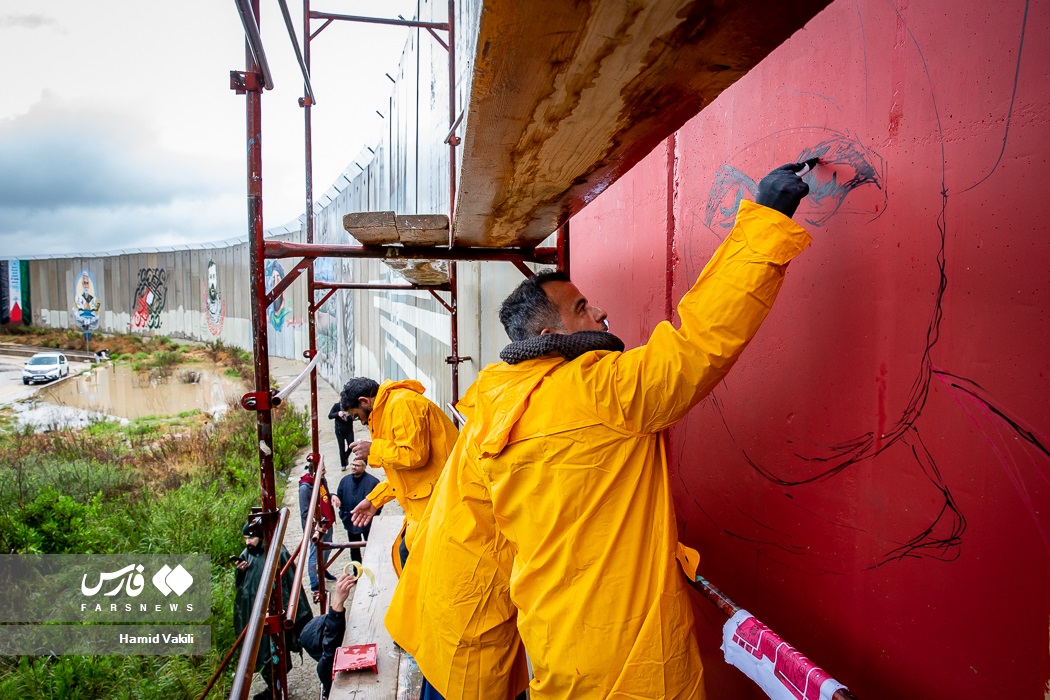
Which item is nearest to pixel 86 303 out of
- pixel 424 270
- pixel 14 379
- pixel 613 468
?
pixel 14 379

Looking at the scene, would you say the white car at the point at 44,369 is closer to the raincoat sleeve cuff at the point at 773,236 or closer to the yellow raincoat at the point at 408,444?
the yellow raincoat at the point at 408,444

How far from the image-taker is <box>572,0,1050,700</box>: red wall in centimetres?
102

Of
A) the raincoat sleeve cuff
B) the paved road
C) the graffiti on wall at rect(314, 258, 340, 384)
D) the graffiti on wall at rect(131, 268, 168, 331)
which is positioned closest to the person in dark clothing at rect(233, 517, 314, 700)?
the raincoat sleeve cuff

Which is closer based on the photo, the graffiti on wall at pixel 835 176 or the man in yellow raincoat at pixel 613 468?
the man in yellow raincoat at pixel 613 468

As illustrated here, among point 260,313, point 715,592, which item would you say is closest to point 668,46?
point 715,592

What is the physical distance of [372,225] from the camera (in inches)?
86.7

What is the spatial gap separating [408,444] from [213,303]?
27761mm

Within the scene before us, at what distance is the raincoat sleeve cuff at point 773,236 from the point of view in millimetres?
1151

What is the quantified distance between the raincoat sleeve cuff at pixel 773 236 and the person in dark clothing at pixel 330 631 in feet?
8.93

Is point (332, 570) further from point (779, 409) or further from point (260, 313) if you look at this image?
point (779, 409)

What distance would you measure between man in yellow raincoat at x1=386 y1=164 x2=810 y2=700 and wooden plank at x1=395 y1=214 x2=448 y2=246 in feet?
2.90

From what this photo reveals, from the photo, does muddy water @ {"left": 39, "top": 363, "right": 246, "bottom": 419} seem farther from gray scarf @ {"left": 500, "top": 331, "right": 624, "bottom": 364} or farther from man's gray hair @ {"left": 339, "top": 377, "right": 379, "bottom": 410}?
gray scarf @ {"left": 500, "top": 331, "right": 624, "bottom": 364}

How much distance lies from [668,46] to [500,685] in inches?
71.0

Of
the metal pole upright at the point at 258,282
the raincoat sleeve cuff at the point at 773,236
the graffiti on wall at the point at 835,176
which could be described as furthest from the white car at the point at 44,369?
the raincoat sleeve cuff at the point at 773,236
